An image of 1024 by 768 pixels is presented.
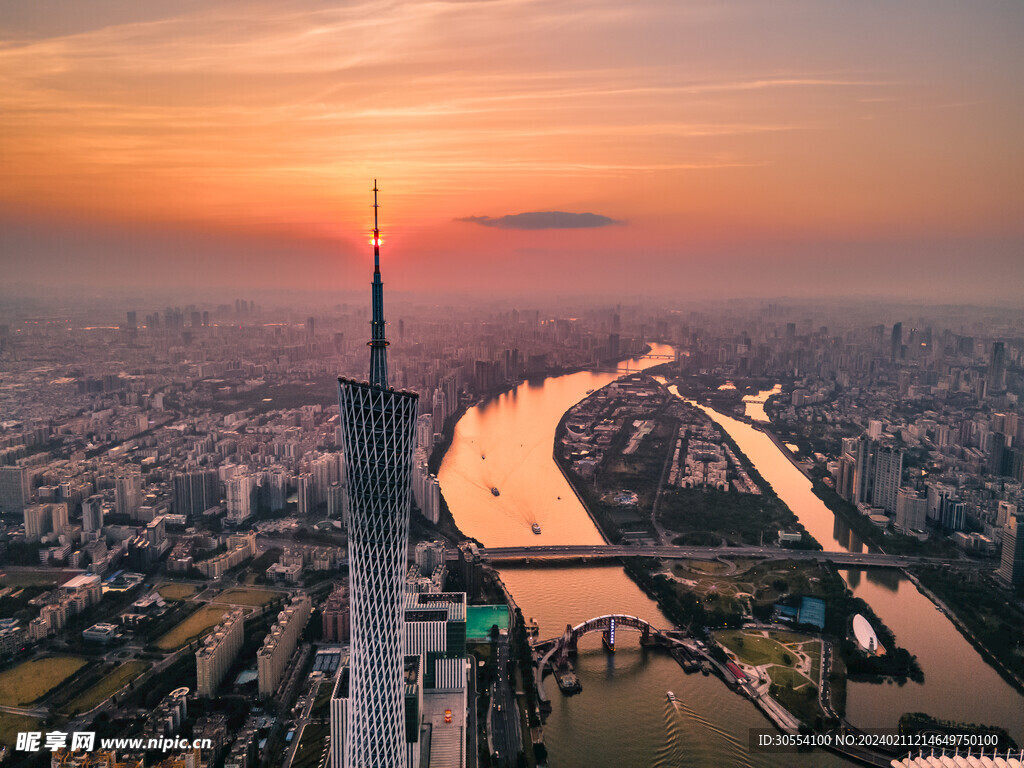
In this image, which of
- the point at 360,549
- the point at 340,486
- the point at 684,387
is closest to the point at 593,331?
the point at 684,387

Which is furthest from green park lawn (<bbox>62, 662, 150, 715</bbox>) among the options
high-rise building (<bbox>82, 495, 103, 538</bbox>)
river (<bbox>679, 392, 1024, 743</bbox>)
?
river (<bbox>679, 392, 1024, 743</bbox>)

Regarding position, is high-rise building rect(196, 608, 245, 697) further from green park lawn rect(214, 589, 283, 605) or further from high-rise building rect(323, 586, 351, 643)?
green park lawn rect(214, 589, 283, 605)

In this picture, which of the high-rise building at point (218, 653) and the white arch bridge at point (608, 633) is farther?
the white arch bridge at point (608, 633)

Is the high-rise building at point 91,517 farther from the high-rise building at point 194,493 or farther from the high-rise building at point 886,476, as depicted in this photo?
the high-rise building at point 886,476

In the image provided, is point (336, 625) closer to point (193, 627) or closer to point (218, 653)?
point (218, 653)

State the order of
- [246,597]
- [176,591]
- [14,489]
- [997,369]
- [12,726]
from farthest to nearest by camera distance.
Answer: [997,369], [14,489], [176,591], [246,597], [12,726]

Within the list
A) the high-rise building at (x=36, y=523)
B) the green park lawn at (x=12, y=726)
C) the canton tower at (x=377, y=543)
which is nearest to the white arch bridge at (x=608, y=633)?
the canton tower at (x=377, y=543)

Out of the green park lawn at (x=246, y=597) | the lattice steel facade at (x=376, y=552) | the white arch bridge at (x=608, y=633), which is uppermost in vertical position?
the lattice steel facade at (x=376, y=552)

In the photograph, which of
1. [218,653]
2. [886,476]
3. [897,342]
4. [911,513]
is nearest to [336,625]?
[218,653]
